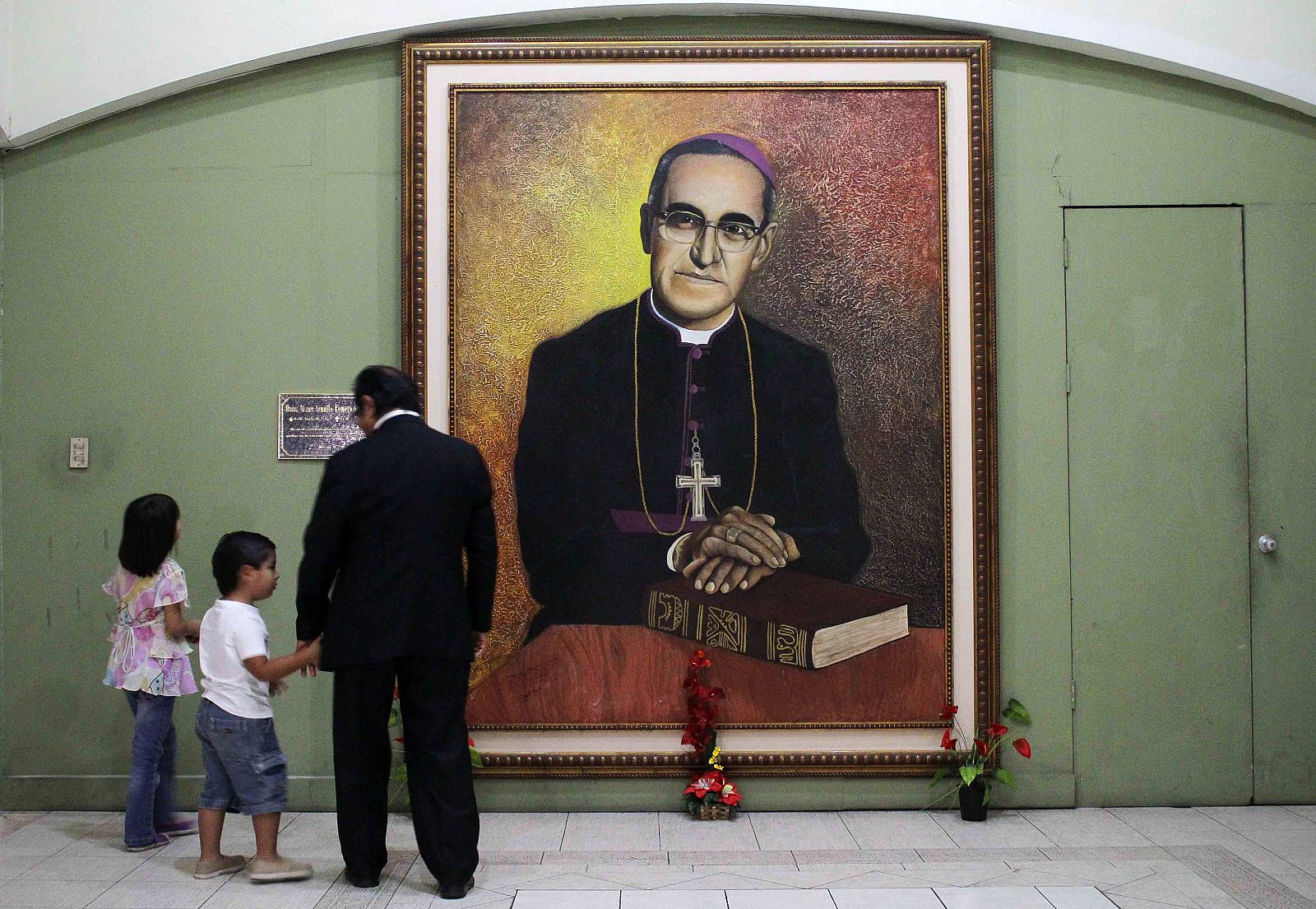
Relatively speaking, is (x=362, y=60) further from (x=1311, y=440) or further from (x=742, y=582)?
(x=1311, y=440)

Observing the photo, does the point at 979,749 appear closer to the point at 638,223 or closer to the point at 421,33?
the point at 638,223

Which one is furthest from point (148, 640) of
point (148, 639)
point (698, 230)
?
point (698, 230)

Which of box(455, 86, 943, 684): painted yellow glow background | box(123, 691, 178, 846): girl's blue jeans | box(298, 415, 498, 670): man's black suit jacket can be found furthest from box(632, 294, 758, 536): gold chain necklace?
box(123, 691, 178, 846): girl's blue jeans

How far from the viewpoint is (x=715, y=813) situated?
4012mm

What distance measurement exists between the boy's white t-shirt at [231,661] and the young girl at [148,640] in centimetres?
37

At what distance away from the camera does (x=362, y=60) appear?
4.30 metres

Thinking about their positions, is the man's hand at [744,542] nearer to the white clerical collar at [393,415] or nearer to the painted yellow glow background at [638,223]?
the painted yellow glow background at [638,223]

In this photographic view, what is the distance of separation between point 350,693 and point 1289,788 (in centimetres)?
349

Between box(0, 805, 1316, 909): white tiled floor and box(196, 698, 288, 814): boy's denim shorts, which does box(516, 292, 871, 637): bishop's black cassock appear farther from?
box(196, 698, 288, 814): boy's denim shorts

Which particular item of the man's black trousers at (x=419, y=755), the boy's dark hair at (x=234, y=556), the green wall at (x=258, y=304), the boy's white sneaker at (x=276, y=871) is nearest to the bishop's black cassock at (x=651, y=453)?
the green wall at (x=258, y=304)

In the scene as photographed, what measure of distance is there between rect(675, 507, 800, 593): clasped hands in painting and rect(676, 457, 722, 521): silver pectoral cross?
0.21 feet

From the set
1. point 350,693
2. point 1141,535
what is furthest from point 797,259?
point 350,693

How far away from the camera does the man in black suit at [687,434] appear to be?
4164 mm

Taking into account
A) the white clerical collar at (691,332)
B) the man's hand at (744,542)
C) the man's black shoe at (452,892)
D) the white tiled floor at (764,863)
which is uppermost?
the white clerical collar at (691,332)
